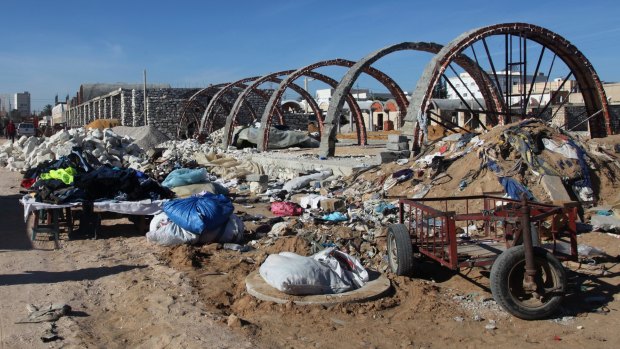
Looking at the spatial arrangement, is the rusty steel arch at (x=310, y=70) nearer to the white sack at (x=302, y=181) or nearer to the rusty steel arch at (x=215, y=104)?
the rusty steel arch at (x=215, y=104)

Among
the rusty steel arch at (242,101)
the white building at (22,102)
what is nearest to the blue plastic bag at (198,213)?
the rusty steel arch at (242,101)

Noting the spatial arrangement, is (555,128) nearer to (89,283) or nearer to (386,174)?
(386,174)

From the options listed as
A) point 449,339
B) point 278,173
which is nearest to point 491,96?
point 278,173

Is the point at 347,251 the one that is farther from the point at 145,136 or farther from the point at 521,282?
the point at 145,136

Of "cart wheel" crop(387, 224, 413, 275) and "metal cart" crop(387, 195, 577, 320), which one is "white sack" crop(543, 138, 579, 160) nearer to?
"metal cart" crop(387, 195, 577, 320)

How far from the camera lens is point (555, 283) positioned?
16.6 ft

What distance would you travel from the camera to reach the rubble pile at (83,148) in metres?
19.6

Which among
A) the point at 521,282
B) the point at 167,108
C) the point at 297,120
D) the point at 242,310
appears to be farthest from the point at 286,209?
the point at 297,120

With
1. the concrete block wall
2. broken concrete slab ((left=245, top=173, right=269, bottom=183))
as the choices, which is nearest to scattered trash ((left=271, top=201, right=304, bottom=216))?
broken concrete slab ((left=245, top=173, right=269, bottom=183))

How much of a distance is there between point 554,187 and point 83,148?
49.6 feet

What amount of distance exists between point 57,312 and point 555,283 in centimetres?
450

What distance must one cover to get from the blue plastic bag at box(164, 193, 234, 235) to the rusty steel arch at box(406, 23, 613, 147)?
6.85 metres

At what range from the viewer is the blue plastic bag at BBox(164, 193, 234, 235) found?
306 inches

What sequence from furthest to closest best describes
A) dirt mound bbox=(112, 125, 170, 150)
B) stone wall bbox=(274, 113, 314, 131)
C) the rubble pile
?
stone wall bbox=(274, 113, 314, 131) → dirt mound bbox=(112, 125, 170, 150) → the rubble pile
